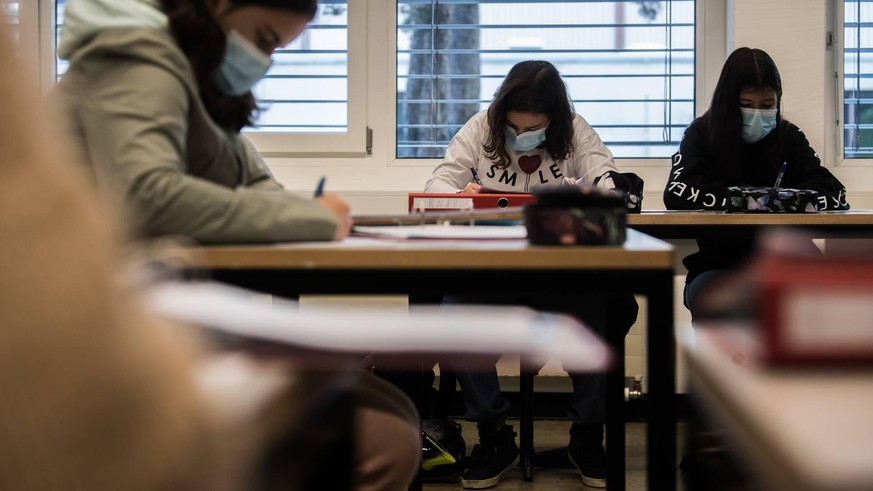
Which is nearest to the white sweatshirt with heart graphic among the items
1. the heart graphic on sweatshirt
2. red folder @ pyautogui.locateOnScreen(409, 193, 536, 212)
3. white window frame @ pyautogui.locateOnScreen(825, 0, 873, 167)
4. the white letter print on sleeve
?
the heart graphic on sweatshirt

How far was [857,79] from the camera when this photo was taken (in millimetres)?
3346

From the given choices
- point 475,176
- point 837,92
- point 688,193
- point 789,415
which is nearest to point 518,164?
point 475,176

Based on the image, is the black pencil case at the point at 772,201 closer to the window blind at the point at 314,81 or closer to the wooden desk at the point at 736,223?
the wooden desk at the point at 736,223

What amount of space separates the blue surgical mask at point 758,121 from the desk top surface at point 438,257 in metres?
2.03

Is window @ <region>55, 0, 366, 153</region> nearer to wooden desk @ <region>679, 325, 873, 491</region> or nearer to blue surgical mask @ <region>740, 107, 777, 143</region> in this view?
blue surgical mask @ <region>740, 107, 777, 143</region>

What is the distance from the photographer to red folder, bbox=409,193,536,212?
6.13 ft

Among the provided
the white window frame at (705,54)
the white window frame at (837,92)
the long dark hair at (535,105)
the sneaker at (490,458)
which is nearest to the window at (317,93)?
the long dark hair at (535,105)

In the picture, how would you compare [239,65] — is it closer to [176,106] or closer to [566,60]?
[176,106]

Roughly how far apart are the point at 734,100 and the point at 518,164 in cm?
71

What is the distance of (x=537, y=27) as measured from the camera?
3.40 metres

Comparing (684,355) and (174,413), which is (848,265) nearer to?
(684,355)

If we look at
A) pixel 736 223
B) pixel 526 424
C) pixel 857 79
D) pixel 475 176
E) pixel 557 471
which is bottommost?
pixel 557 471

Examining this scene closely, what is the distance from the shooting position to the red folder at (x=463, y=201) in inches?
73.5

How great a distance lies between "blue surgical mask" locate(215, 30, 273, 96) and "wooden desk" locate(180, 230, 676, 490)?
Result: 0.42 metres
